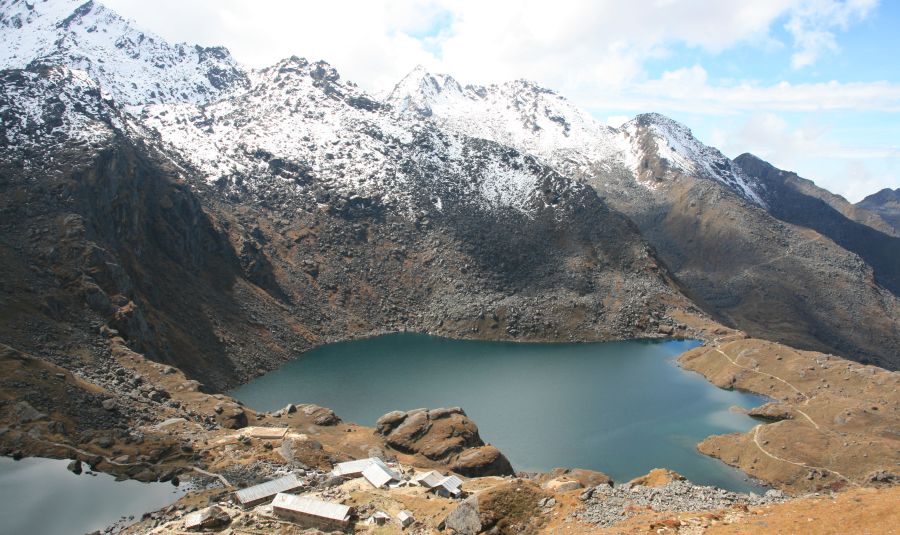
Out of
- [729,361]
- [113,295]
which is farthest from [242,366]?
[729,361]

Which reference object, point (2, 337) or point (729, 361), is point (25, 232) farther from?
point (729, 361)

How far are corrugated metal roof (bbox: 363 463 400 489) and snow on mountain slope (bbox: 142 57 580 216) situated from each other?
417 ft

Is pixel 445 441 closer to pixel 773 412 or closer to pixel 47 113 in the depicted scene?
pixel 773 412

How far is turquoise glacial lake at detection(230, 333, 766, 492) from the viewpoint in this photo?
6969 centimetres

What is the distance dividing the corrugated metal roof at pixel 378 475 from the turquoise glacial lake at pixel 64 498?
11.8 m

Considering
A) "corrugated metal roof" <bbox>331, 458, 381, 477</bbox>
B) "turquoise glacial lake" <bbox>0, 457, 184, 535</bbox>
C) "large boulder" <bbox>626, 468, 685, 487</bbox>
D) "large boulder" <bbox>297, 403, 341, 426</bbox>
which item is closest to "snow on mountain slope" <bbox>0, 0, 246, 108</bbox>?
"large boulder" <bbox>297, 403, 341, 426</bbox>

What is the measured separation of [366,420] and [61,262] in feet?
144

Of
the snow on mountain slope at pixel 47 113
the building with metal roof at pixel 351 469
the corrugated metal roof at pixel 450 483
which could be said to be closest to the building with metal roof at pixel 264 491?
the building with metal roof at pixel 351 469

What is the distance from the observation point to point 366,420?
78.1m

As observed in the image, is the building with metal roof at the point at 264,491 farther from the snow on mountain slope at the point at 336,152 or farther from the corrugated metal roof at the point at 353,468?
the snow on mountain slope at the point at 336,152

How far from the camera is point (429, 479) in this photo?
4212 centimetres

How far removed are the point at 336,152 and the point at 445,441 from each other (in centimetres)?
12929

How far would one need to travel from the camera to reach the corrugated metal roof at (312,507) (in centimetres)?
3231

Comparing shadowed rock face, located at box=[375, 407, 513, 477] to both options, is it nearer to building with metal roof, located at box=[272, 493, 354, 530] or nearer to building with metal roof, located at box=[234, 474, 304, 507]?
building with metal roof, located at box=[234, 474, 304, 507]
